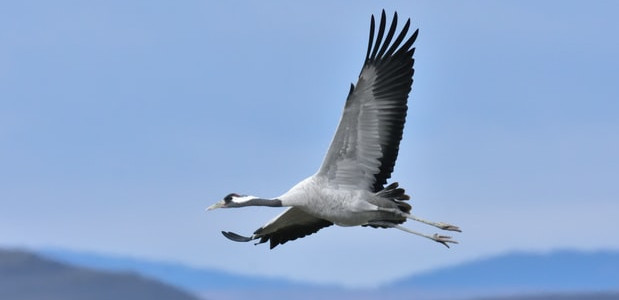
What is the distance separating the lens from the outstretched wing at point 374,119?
26.6m

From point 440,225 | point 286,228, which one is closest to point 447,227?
point 440,225

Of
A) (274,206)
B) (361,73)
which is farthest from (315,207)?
(361,73)

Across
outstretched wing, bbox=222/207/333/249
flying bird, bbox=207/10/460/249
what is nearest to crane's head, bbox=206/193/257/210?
flying bird, bbox=207/10/460/249

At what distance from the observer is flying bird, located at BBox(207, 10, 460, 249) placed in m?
26.5

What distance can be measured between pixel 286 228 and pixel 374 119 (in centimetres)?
328

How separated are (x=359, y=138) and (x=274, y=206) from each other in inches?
73.5

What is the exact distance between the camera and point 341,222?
27016mm

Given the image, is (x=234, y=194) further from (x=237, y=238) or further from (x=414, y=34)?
(x=414, y=34)

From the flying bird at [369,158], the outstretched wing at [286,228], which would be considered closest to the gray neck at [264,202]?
the flying bird at [369,158]

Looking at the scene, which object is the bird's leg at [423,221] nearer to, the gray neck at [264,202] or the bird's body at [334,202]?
the bird's body at [334,202]

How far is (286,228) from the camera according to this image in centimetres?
2891

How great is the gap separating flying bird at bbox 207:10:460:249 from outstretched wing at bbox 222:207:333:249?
1.00m

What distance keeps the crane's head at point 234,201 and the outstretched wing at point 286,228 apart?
1887mm

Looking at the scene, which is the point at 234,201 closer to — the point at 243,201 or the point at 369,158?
the point at 243,201
